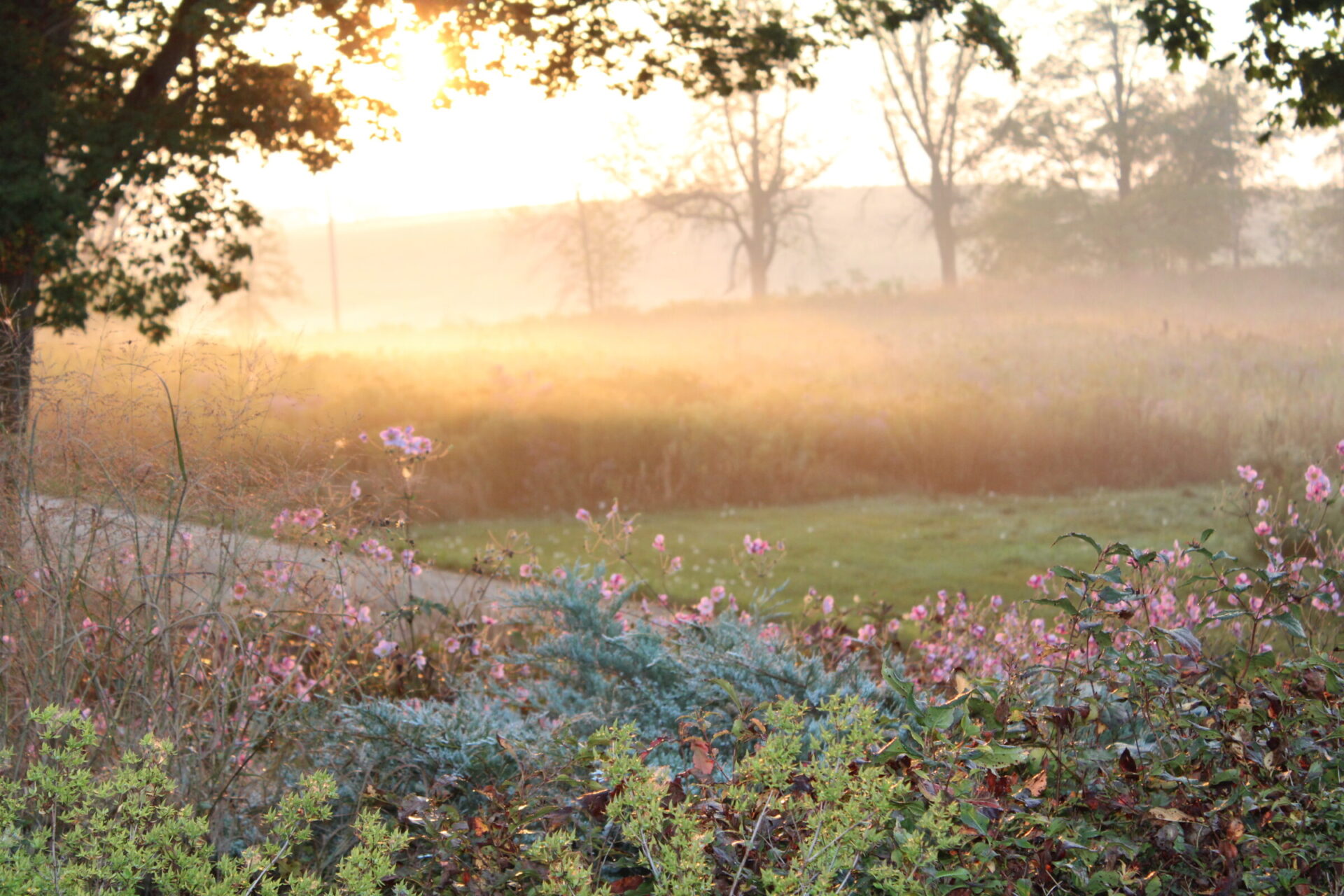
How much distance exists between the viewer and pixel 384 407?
13.0 m

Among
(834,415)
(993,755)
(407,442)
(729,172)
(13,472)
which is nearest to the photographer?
(993,755)

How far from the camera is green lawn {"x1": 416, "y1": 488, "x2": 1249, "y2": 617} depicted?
323 inches

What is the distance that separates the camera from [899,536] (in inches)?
382

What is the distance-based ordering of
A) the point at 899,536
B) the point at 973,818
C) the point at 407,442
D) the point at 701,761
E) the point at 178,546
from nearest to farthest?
the point at 973,818, the point at 701,761, the point at 178,546, the point at 407,442, the point at 899,536

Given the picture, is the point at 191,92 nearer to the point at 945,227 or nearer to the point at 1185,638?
the point at 1185,638

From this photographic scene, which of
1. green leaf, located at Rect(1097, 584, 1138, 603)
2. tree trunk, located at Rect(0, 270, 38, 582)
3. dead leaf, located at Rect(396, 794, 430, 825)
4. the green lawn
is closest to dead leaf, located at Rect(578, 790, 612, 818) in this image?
dead leaf, located at Rect(396, 794, 430, 825)

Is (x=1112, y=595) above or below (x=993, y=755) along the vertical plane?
above

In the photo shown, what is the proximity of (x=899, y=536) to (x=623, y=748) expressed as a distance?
7932 mm

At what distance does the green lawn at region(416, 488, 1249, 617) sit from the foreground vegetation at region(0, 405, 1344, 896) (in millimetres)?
3920

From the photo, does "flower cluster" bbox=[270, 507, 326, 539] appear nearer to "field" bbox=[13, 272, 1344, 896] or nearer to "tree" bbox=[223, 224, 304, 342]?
"field" bbox=[13, 272, 1344, 896]

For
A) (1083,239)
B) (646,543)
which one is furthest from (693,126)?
(646,543)

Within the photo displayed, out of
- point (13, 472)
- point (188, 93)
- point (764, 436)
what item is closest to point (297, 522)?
point (13, 472)

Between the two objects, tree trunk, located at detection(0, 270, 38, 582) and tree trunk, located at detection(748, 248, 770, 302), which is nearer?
tree trunk, located at detection(0, 270, 38, 582)

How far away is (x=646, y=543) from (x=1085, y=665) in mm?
7194
